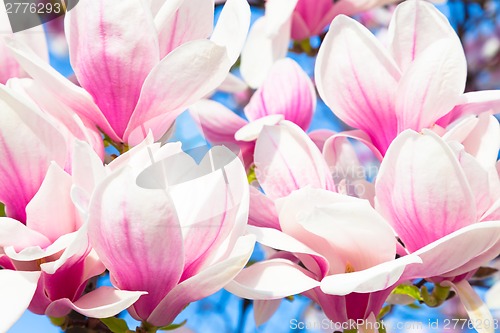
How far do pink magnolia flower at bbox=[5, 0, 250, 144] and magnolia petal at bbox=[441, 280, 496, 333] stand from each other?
0.65 ft

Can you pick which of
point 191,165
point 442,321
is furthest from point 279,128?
point 442,321

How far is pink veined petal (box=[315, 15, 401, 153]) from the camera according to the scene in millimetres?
434

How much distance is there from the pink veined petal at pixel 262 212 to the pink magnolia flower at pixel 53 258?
93 mm

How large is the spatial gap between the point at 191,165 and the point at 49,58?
134 mm

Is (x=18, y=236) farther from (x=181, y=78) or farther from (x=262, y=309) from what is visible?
(x=262, y=309)

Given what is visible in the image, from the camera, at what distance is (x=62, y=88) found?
0.37m

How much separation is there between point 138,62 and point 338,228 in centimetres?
14

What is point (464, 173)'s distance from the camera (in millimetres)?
367

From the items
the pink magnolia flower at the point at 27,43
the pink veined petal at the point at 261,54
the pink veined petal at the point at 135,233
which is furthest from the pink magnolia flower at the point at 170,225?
the pink veined petal at the point at 261,54

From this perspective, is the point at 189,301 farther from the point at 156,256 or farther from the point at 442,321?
the point at 442,321

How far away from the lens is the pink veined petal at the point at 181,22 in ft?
1.27

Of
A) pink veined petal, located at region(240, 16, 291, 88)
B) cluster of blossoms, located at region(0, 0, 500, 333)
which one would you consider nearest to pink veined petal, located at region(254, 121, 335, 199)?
cluster of blossoms, located at region(0, 0, 500, 333)

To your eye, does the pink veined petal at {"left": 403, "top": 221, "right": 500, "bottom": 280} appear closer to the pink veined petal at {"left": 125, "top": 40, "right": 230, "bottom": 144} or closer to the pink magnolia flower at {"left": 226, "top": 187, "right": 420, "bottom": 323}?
the pink magnolia flower at {"left": 226, "top": 187, "right": 420, "bottom": 323}

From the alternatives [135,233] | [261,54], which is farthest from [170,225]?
[261,54]
